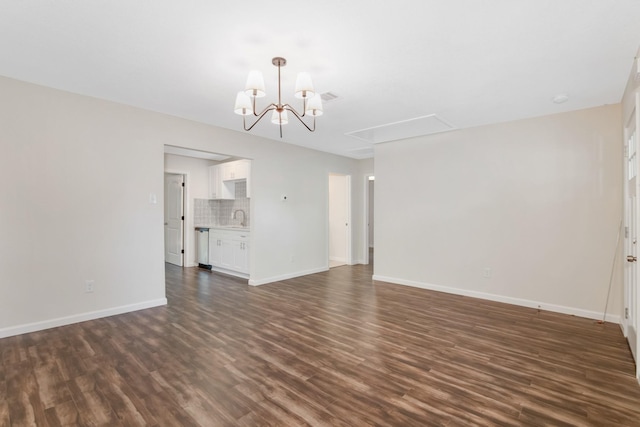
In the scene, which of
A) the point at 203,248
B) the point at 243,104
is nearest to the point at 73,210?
the point at 243,104

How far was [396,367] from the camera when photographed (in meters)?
2.45

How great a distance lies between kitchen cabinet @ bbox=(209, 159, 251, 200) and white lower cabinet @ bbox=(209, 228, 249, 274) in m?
0.90

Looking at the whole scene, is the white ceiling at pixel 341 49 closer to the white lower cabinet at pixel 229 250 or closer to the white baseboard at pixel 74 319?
the white baseboard at pixel 74 319

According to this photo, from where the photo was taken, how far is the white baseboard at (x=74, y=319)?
3.03 meters

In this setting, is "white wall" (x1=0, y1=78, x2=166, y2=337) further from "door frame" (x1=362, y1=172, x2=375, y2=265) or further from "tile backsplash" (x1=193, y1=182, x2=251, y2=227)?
"door frame" (x1=362, y1=172, x2=375, y2=265)

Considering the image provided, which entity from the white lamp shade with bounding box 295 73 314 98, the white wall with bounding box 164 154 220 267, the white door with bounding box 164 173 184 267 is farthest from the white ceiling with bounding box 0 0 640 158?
the white door with bounding box 164 173 184 267

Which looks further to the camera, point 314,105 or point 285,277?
point 285,277

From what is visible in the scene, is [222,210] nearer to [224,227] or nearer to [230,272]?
[224,227]

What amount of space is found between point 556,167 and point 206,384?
4.65 metres

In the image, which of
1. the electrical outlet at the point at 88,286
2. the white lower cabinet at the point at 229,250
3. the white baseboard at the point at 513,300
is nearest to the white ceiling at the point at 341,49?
the electrical outlet at the point at 88,286

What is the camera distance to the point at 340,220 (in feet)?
24.6

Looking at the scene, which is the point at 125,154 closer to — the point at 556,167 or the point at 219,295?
the point at 219,295

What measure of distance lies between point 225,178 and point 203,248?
1.67 m

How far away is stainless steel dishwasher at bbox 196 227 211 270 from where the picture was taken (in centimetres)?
668
